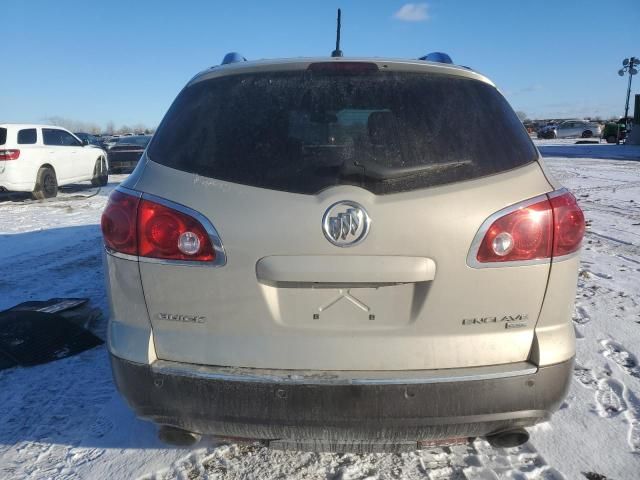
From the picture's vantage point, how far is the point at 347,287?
1862mm

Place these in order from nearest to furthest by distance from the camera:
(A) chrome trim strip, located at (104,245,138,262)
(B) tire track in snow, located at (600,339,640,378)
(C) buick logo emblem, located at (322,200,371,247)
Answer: (C) buick logo emblem, located at (322,200,371,247) → (A) chrome trim strip, located at (104,245,138,262) → (B) tire track in snow, located at (600,339,640,378)

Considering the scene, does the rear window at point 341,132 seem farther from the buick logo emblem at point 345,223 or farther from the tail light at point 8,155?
the tail light at point 8,155

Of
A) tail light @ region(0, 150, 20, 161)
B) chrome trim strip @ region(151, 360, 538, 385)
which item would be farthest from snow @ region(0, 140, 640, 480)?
tail light @ region(0, 150, 20, 161)

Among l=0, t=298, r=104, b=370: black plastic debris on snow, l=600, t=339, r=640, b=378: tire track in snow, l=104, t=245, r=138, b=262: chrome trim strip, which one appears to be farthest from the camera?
l=0, t=298, r=104, b=370: black plastic debris on snow

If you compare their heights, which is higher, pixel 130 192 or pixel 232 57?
pixel 232 57

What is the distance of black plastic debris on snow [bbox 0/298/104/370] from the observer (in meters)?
3.44

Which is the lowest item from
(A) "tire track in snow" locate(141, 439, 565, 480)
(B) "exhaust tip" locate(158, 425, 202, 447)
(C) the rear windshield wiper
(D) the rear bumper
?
(A) "tire track in snow" locate(141, 439, 565, 480)

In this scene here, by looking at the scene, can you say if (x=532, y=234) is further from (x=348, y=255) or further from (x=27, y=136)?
(x=27, y=136)

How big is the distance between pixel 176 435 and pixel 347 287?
0.94 metres

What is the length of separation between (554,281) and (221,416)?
4.44 ft

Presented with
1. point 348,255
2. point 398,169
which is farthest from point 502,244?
point 348,255

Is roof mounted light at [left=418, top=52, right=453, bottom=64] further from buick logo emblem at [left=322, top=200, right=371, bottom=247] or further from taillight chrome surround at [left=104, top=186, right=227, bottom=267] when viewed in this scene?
taillight chrome surround at [left=104, top=186, right=227, bottom=267]

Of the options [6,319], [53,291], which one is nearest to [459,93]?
[6,319]

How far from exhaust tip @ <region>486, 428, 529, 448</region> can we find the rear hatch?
32cm
